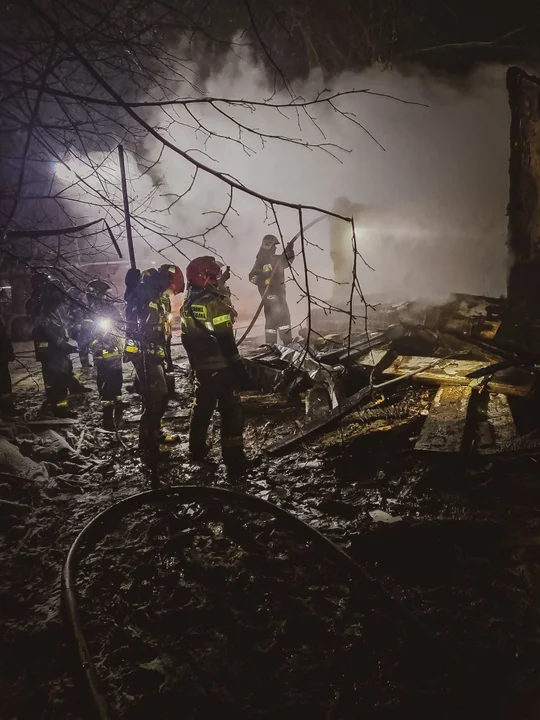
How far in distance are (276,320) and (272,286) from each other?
78 cm

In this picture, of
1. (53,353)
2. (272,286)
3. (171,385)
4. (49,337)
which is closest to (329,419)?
(171,385)

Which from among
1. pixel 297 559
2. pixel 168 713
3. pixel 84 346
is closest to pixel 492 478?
pixel 297 559

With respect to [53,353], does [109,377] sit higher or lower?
lower

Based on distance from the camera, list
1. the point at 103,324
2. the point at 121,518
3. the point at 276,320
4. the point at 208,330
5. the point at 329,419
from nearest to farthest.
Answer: the point at 121,518
the point at 208,330
the point at 329,419
the point at 103,324
the point at 276,320

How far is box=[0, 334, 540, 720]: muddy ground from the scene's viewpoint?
2.27 metres

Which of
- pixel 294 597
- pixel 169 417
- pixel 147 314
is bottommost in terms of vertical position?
pixel 294 597

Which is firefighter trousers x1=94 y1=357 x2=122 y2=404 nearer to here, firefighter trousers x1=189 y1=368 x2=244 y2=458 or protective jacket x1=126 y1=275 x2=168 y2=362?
protective jacket x1=126 y1=275 x2=168 y2=362

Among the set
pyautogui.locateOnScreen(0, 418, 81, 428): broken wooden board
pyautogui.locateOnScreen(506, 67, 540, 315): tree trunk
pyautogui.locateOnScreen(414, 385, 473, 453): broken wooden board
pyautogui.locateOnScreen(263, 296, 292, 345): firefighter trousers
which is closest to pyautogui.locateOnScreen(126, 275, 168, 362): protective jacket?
pyautogui.locateOnScreen(0, 418, 81, 428): broken wooden board

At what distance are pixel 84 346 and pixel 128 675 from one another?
19.2 ft

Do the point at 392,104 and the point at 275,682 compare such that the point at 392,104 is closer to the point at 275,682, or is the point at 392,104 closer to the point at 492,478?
the point at 492,478

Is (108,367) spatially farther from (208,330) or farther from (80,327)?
(208,330)

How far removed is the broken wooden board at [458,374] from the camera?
557 centimetres

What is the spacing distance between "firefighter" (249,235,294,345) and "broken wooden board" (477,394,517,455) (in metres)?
4.85

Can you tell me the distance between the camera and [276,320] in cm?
982
